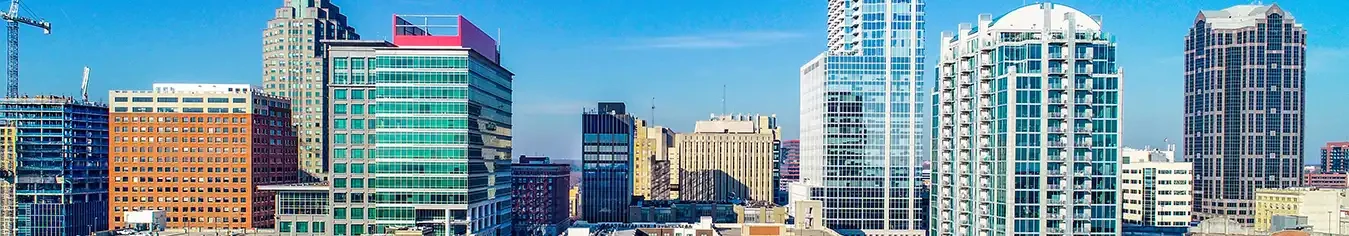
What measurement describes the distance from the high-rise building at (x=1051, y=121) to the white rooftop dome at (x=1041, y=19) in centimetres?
11

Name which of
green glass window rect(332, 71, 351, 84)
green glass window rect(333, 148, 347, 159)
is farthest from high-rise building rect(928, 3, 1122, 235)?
green glass window rect(333, 148, 347, 159)

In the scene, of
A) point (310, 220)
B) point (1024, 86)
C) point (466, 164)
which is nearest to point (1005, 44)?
point (1024, 86)

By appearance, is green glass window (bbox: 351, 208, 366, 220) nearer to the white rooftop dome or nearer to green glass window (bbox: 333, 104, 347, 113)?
green glass window (bbox: 333, 104, 347, 113)

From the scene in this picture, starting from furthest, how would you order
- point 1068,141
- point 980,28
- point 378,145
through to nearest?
point 378,145
point 980,28
point 1068,141

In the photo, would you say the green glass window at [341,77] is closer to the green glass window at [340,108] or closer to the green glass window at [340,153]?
the green glass window at [340,108]

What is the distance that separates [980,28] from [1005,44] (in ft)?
27.4

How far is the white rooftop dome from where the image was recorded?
12575cm

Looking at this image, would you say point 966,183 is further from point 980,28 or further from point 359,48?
point 359,48

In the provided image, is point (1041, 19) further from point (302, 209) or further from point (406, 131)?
point (302, 209)

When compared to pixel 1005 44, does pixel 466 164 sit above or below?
below

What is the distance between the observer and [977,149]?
136875 mm

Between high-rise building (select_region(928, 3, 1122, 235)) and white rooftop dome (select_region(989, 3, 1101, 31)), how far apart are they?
0.11 m

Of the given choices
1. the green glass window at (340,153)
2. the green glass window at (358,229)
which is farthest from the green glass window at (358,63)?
the green glass window at (358,229)

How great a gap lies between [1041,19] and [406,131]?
84814 millimetres
